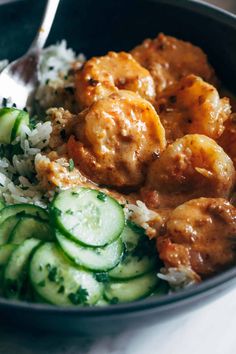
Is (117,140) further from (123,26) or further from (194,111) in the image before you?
(123,26)

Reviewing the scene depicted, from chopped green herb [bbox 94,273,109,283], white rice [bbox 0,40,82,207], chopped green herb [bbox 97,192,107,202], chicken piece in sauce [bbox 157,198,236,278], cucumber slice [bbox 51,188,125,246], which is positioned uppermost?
chicken piece in sauce [bbox 157,198,236,278]

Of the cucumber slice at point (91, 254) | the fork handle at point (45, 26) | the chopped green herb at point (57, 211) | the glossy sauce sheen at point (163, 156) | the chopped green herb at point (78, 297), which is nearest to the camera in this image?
the chopped green herb at point (78, 297)

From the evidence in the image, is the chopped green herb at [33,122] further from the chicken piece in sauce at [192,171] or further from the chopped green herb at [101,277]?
the chopped green herb at [101,277]

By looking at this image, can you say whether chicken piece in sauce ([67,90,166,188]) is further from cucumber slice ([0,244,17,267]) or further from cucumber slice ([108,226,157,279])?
cucumber slice ([0,244,17,267])

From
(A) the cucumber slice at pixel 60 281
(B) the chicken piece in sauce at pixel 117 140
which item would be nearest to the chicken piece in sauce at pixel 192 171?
(B) the chicken piece in sauce at pixel 117 140

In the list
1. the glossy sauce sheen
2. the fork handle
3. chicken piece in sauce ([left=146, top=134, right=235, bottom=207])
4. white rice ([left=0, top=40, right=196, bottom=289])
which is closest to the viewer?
the glossy sauce sheen

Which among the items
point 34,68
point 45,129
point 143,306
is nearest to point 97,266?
point 143,306

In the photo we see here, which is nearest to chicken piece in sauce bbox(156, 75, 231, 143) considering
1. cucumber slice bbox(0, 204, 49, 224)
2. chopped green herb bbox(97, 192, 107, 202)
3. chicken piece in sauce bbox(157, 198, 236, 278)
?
chicken piece in sauce bbox(157, 198, 236, 278)

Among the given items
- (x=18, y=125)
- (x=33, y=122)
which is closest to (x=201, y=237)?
(x=18, y=125)
